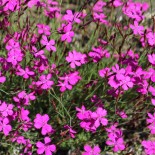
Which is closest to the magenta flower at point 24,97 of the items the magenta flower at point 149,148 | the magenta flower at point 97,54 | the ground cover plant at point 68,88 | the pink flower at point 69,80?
the ground cover plant at point 68,88

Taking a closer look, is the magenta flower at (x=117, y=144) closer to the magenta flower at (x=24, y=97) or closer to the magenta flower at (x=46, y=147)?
the magenta flower at (x=46, y=147)

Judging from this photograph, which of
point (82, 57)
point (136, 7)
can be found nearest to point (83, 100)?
point (82, 57)

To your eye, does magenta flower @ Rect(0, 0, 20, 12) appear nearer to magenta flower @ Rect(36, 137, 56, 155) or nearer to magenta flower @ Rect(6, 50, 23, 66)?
magenta flower @ Rect(6, 50, 23, 66)

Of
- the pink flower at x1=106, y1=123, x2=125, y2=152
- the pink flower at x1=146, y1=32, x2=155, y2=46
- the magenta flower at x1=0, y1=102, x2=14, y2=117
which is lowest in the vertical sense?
the pink flower at x1=106, y1=123, x2=125, y2=152

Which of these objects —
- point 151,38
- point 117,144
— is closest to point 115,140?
point 117,144

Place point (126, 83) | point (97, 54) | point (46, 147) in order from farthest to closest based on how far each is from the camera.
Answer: point (97, 54) < point (46, 147) < point (126, 83)

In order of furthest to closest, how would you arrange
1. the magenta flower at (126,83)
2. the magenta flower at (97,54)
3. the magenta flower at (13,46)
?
the magenta flower at (97,54) → the magenta flower at (13,46) → the magenta flower at (126,83)

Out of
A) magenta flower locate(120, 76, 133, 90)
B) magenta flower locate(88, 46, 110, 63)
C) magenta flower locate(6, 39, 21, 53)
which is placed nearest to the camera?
magenta flower locate(120, 76, 133, 90)

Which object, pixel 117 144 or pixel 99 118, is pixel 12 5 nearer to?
pixel 99 118

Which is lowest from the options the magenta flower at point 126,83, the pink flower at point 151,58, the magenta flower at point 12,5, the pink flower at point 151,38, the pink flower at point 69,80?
the magenta flower at point 126,83

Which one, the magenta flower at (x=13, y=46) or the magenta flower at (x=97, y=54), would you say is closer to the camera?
the magenta flower at (x=13, y=46)

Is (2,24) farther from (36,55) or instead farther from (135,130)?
(135,130)

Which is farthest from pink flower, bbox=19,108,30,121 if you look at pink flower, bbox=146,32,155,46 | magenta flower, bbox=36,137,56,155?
pink flower, bbox=146,32,155,46
